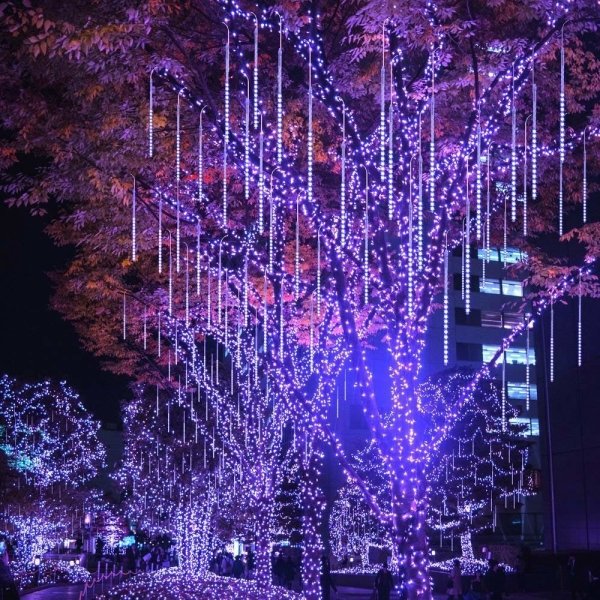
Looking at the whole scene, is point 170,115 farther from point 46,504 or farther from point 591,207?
point 46,504

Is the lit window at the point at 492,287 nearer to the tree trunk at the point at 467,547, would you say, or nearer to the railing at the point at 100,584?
the tree trunk at the point at 467,547

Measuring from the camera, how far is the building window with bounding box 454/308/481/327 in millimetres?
56141

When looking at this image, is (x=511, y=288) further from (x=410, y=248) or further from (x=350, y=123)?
(x=350, y=123)

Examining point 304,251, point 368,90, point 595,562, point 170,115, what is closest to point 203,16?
point 170,115

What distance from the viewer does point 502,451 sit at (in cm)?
3759

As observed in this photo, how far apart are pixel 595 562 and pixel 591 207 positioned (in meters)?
9.88

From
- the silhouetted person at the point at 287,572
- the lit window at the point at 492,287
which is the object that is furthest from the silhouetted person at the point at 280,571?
the lit window at the point at 492,287

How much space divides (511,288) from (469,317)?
637 centimetres

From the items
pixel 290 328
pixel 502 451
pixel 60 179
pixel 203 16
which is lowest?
pixel 502 451

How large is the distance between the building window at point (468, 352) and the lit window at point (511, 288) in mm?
5101

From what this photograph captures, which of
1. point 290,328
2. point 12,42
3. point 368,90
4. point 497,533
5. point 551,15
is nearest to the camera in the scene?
point 551,15

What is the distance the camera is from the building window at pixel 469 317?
184 ft

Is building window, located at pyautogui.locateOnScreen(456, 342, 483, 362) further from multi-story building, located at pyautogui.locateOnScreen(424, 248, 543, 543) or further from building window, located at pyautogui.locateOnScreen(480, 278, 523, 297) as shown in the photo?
building window, located at pyautogui.locateOnScreen(480, 278, 523, 297)

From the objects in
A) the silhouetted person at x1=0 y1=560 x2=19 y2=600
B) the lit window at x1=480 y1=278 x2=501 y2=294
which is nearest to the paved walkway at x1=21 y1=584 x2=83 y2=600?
the silhouetted person at x1=0 y1=560 x2=19 y2=600
